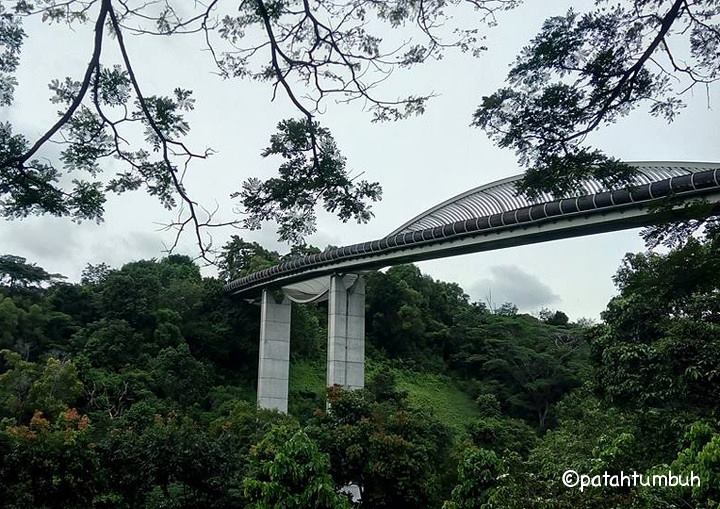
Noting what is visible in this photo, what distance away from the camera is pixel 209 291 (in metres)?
25.3

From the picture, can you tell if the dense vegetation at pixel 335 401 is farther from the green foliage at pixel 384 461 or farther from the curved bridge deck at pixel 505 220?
the curved bridge deck at pixel 505 220

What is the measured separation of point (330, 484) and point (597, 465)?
338 centimetres

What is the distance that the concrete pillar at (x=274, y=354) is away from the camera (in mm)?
21719

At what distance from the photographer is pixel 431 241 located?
1622cm

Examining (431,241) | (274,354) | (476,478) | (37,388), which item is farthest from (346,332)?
(476,478)

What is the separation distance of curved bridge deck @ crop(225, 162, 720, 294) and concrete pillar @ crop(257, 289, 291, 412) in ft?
6.23

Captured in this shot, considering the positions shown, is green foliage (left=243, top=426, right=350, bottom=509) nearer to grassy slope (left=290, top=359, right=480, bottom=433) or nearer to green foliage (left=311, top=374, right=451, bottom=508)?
green foliage (left=311, top=374, right=451, bottom=508)

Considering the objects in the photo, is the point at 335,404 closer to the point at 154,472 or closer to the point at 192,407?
the point at 154,472

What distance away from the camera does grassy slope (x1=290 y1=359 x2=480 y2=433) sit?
2423cm

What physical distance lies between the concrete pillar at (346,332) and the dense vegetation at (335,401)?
1825 mm

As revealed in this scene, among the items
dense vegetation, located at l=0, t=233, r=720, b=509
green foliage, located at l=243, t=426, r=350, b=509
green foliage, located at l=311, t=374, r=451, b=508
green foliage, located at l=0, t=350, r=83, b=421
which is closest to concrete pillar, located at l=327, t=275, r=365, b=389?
dense vegetation, located at l=0, t=233, r=720, b=509

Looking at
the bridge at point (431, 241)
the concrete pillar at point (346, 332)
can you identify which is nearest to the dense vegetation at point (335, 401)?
the bridge at point (431, 241)

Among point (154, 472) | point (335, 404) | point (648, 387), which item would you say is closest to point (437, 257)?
point (335, 404)

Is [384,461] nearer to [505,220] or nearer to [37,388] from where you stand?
[505,220]
